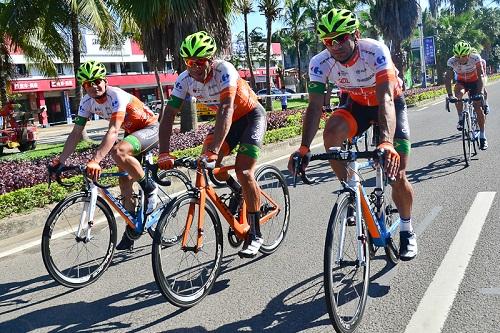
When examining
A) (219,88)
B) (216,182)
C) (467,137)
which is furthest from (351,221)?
(467,137)

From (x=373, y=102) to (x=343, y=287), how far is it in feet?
5.98

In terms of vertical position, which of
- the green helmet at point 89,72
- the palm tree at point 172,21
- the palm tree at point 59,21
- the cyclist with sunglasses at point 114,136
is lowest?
the cyclist with sunglasses at point 114,136

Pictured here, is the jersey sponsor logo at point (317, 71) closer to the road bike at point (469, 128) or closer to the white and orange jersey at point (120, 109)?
the white and orange jersey at point (120, 109)

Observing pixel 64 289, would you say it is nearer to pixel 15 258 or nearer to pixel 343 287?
pixel 15 258

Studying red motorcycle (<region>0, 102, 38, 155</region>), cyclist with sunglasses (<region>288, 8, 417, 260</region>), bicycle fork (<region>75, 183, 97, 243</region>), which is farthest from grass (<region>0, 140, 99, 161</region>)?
cyclist with sunglasses (<region>288, 8, 417, 260</region>)

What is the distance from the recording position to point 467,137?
29.5ft

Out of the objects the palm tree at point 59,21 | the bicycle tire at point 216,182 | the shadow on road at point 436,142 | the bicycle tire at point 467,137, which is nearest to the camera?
the bicycle tire at point 216,182

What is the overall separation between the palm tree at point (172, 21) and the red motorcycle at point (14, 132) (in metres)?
8.61

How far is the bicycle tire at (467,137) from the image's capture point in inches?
345

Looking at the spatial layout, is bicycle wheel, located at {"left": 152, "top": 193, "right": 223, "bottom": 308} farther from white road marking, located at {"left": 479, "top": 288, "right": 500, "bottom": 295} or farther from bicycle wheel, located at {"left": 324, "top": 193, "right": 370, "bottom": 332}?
white road marking, located at {"left": 479, "top": 288, "right": 500, "bottom": 295}

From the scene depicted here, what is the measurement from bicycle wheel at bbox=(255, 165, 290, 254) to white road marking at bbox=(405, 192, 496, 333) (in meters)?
1.63

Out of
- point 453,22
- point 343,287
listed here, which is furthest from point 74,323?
point 453,22

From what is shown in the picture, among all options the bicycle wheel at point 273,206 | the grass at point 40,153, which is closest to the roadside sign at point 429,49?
the grass at point 40,153

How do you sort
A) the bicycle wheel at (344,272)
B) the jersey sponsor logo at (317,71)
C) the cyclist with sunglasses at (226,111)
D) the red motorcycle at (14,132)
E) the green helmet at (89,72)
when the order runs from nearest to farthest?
the bicycle wheel at (344,272) → the jersey sponsor logo at (317,71) → the cyclist with sunglasses at (226,111) → the green helmet at (89,72) → the red motorcycle at (14,132)
